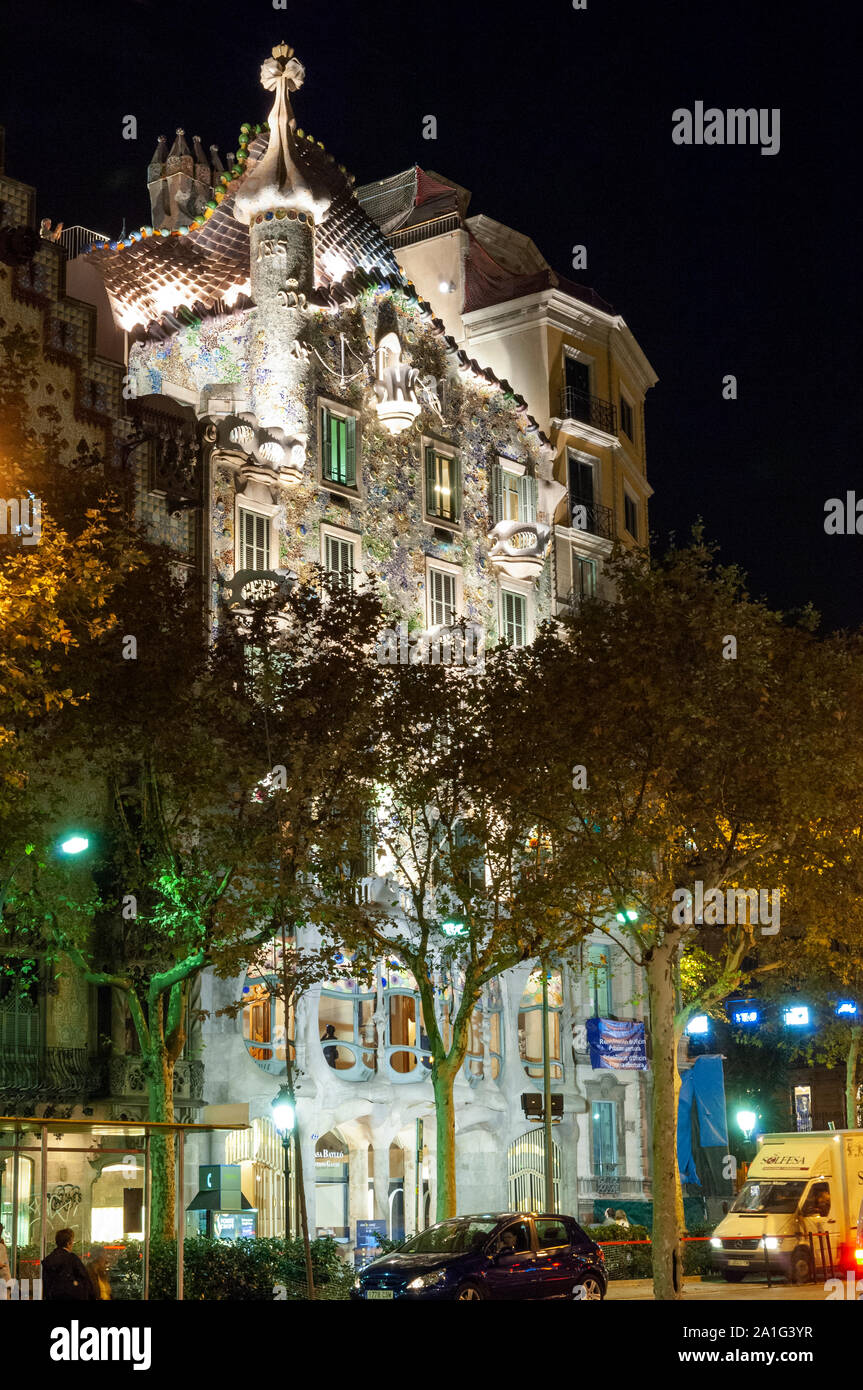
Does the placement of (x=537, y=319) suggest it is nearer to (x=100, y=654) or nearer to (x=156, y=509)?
(x=156, y=509)

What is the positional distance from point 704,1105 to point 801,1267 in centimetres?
2104

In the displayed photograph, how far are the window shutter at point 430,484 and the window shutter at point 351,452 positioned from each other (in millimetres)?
3173

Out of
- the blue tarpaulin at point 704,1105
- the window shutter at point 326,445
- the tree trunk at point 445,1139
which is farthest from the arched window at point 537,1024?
the tree trunk at point 445,1139

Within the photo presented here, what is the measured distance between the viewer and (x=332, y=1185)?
42.9 m

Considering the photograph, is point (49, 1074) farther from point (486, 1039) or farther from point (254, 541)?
point (254, 541)

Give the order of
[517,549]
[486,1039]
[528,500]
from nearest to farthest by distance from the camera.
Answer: [486,1039] → [517,549] → [528,500]

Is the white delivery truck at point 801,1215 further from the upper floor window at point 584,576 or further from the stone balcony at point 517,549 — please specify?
the upper floor window at point 584,576

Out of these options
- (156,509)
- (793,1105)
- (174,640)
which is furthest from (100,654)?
(793,1105)

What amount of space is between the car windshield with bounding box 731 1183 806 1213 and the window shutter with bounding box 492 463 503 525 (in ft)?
82.3

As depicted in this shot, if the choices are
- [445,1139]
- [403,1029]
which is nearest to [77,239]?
[403,1029]

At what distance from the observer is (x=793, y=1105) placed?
72.1 m

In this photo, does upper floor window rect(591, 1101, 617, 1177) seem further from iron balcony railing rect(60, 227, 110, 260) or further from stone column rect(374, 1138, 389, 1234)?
iron balcony railing rect(60, 227, 110, 260)
